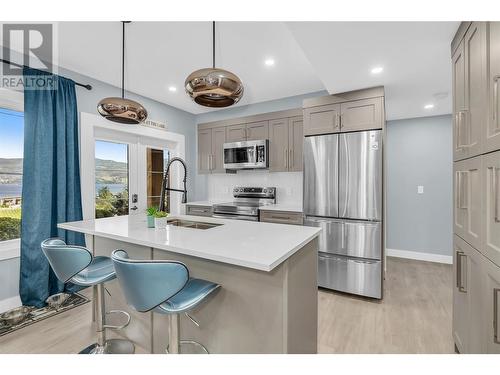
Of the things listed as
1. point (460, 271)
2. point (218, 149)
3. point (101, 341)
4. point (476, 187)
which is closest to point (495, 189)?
point (476, 187)

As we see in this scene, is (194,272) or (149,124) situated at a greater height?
(149,124)

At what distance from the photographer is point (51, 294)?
9.06 feet

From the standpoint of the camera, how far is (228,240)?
1.59 metres

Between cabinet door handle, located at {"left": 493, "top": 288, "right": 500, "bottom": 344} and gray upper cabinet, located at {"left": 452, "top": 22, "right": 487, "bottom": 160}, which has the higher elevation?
gray upper cabinet, located at {"left": 452, "top": 22, "right": 487, "bottom": 160}

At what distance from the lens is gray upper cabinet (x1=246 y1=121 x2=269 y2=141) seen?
3842 millimetres

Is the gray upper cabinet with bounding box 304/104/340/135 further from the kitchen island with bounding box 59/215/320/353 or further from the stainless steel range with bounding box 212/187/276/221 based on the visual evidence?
the kitchen island with bounding box 59/215/320/353

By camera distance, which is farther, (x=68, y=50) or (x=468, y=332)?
(x=68, y=50)

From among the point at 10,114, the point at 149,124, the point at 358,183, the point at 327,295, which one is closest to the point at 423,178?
the point at 358,183

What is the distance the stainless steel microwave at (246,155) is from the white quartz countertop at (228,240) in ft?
5.70

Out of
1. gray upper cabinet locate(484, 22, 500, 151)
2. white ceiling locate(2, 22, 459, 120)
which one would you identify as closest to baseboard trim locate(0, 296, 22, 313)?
white ceiling locate(2, 22, 459, 120)

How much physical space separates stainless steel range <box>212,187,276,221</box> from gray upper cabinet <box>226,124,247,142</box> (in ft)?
2.75

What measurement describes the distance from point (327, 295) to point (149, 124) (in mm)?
3493
